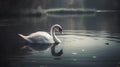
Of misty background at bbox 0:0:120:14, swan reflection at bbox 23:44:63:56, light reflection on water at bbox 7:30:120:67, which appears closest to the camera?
light reflection on water at bbox 7:30:120:67

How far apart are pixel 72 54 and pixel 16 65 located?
2.87m

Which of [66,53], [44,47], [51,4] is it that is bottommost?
[51,4]

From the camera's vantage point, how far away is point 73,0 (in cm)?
9106

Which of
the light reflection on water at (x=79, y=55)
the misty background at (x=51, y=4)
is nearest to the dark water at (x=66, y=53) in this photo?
the light reflection on water at (x=79, y=55)

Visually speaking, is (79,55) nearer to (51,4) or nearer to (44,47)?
(44,47)

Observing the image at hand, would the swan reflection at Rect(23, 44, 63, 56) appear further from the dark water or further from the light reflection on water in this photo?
the light reflection on water

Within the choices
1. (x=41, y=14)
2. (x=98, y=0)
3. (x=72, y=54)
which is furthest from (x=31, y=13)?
(x=98, y=0)

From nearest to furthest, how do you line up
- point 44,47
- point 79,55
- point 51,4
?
point 79,55 < point 44,47 < point 51,4

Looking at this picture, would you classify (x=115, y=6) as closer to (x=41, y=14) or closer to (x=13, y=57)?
(x=41, y=14)

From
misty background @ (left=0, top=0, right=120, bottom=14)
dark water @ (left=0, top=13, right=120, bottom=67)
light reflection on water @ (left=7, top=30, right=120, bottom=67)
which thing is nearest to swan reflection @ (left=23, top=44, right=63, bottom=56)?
dark water @ (left=0, top=13, right=120, bottom=67)

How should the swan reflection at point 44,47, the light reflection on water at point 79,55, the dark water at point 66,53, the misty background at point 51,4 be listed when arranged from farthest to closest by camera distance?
the misty background at point 51,4, the swan reflection at point 44,47, the light reflection on water at point 79,55, the dark water at point 66,53

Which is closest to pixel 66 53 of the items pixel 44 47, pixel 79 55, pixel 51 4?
pixel 79 55

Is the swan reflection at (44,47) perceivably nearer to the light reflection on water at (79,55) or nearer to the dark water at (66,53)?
the dark water at (66,53)

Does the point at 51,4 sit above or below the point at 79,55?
below
